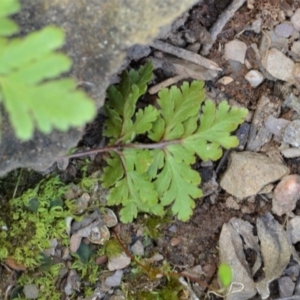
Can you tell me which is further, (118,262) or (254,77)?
(254,77)

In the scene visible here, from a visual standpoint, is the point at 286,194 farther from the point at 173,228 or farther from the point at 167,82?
the point at 167,82

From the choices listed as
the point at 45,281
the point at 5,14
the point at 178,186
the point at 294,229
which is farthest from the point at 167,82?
the point at 5,14

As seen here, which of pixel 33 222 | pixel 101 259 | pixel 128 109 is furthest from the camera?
pixel 101 259

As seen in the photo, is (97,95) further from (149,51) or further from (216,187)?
(216,187)

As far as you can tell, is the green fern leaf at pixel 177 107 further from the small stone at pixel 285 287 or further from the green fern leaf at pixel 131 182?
the small stone at pixel 285 287

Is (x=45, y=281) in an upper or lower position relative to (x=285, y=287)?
upper

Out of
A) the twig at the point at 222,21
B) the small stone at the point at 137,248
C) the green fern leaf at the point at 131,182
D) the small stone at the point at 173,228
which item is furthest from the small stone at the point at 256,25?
the small stone at the point at 137,248
